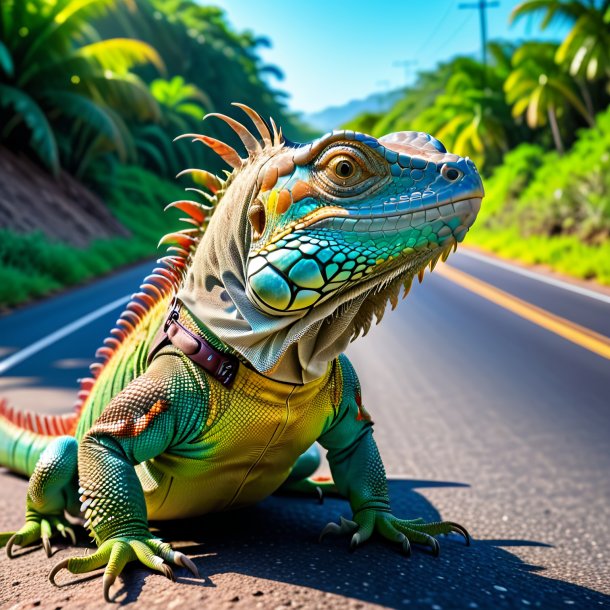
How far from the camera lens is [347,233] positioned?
2.51 metres

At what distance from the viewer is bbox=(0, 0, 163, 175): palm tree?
985 inches

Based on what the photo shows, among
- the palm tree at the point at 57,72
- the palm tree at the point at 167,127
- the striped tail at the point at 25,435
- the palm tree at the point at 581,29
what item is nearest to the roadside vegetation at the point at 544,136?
the palm tree at the point at 581,29

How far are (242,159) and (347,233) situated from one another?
782mm

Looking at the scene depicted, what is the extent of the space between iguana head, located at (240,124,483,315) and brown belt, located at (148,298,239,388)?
0.99ft

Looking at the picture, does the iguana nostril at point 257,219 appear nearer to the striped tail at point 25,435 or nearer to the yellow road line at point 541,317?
the striped tail at point 25,435

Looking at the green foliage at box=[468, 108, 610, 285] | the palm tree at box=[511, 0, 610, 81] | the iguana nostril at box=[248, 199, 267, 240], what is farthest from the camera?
the palm tree at box=[511, 0, 610, 81]

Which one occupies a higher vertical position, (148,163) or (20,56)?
(20,56)

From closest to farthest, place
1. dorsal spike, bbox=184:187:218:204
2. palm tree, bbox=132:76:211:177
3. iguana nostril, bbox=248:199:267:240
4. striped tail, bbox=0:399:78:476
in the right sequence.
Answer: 1. iguana nostril, bbox=248:199:267:240
2. dorsal spike, bbox=184:187:218:204
3. striped tail, bbox=0:399:78:476
4. palm tree, bbox=132:76:211:177

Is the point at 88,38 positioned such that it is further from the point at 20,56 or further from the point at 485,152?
the point at 485,152

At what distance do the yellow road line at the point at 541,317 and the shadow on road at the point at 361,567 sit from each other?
6.21 m

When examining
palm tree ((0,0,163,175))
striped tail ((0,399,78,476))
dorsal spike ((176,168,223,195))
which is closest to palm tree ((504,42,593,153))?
palm tree ((0,0,163,175))

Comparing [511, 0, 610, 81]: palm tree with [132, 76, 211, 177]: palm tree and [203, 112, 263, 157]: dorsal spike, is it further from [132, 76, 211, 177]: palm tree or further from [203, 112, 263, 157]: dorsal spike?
[203, 112, 263, 157]: dorsal spike

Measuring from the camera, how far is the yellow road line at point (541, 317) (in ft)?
31.0

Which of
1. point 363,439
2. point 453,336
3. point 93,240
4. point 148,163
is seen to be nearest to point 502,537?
point 363,439
